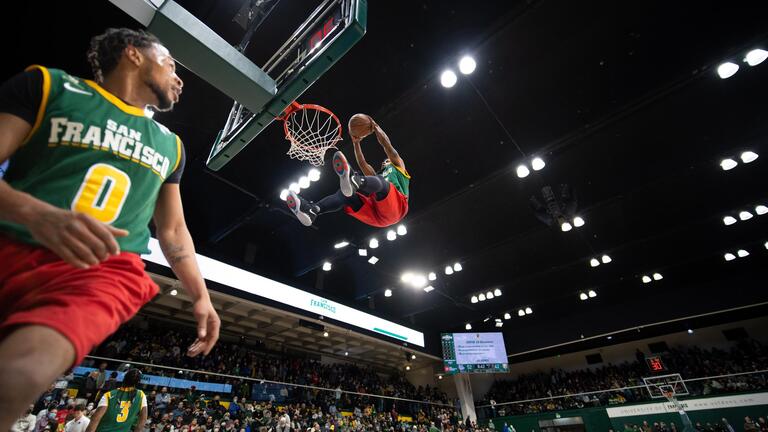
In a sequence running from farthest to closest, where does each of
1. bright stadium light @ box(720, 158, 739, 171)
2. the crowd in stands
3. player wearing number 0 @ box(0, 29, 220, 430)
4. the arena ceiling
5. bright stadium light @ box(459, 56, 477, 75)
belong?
Answer: the crowd in stands
bright stadium light @ box(720, 158, 739, 171)
bright stadium light @ box(459, 56, 477, 75)
the arena ceiling
player wearing number 0 @ box(0, 29, 220, 430)

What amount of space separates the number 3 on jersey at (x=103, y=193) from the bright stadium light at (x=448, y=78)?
16.6ft

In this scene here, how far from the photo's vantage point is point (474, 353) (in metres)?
14.5

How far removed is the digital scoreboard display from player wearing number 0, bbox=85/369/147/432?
12720 mm

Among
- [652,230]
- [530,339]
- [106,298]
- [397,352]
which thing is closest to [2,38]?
[106,298]

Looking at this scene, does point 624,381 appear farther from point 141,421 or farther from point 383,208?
point 141,421

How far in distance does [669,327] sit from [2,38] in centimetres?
2015

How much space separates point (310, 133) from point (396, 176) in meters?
1.80

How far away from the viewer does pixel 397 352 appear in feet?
51.8

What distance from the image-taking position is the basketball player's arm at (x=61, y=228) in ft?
2.31

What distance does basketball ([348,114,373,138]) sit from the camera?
149 inches

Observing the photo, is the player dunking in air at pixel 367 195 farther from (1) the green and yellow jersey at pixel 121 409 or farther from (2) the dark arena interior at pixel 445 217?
(1) the green and yellow jersey at pixel 121 409

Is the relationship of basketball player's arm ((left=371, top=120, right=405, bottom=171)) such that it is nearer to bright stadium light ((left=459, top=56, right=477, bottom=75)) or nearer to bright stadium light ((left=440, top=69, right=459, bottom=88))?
bright stadium light ((left=440, top=69, right=459, bottom=88))

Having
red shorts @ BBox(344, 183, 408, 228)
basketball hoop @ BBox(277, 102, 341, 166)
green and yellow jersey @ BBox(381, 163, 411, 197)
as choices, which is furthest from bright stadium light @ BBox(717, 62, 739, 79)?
basketball hoop @ BBox(277, 102, 341, 166)

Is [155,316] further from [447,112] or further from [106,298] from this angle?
[106,298]
